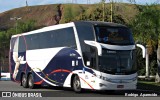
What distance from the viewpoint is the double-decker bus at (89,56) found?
2072cm

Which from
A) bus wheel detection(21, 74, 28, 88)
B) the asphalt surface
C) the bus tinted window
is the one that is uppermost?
the bus tinted window

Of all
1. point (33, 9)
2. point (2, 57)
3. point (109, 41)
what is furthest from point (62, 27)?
point (33, 9)

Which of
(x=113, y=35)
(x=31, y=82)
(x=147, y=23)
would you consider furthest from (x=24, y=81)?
(x=147, y=23)

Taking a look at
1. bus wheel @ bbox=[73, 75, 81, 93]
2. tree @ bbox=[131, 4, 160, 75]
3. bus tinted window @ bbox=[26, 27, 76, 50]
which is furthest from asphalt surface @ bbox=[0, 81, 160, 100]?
tree @ bbox=[131, 4, 160, 75]

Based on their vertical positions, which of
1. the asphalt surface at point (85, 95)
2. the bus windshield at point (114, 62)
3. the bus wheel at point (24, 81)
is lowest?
the bus wheel at point (24, 81)

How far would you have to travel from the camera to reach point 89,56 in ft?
69.7

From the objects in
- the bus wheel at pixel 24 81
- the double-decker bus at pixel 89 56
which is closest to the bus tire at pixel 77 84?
the double-decker bus at pixel 89 56

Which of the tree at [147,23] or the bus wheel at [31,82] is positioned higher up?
the tree at [147,23]

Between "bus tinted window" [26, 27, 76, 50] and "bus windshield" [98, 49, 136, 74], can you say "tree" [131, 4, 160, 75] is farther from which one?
"bus windshield" [98, 49, 136, 74]

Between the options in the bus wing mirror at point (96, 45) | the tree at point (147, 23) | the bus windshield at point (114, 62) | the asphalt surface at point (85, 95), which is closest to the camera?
the asphalt surface at point (85, 95)

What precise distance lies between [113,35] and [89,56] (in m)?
1.69

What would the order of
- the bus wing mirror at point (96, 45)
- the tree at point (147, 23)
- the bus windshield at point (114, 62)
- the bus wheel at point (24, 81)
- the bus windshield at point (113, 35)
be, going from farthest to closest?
1. the tree at point (147, 23)
2. the bus wheel at point (24, 81)
3. the bus windshield at point (113, 35)
4. the bus windshield at point (114, 62)
5. the bus wing mirror at point (96, 45)

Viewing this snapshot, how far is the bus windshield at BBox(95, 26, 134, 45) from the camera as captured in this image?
21016 mm

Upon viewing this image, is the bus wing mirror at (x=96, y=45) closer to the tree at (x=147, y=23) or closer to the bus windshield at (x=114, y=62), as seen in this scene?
the bus windshield at (x=114, y=62)
